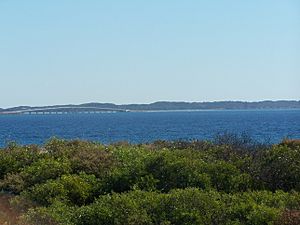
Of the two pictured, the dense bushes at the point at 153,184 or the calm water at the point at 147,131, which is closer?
the dense bushes at the point at 153,184

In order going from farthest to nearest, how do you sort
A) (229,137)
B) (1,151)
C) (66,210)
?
(229,137) → (1,151) → (66,210)

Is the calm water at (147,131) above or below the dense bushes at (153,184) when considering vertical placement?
below

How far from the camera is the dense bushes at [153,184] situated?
10.0 meters

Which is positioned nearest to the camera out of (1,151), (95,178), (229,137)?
Answer: (95,178)

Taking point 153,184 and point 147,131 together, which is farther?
point 147,131

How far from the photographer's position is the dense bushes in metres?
10.0

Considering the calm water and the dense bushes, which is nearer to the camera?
the dense bushes

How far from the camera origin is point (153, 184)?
12.4 m

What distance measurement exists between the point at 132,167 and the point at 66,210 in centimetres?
229

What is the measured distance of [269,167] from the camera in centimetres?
1313

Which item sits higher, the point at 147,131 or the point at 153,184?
the point at 153,184

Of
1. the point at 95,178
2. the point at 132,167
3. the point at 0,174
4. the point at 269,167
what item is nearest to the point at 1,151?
the point at 0,174

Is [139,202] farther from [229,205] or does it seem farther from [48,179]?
[48,179]

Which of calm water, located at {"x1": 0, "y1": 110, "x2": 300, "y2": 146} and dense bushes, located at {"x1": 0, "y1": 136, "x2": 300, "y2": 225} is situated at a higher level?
dense bushes, located at {"x1": 0, "y1": 136, "x2": 300, "y2": 225}
